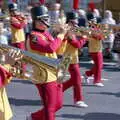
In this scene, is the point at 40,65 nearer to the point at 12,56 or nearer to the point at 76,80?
the point at 12,56

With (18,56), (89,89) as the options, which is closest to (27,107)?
(89,89)

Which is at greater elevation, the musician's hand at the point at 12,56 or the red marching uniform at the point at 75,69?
the musician's hand at the point at 12,56

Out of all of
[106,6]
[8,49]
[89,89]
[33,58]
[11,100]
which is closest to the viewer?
[8,49]

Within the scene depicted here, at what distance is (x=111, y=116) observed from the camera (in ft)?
25.5

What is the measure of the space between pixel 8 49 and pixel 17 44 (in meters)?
6.57

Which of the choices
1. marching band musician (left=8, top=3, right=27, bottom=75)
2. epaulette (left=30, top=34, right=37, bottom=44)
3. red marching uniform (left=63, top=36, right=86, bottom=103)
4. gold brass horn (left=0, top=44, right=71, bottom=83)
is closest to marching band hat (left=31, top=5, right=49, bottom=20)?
epaulette (left=30, top=34, right=37, bottom=44)

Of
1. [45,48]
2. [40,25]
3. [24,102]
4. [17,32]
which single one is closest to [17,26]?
[17,32]

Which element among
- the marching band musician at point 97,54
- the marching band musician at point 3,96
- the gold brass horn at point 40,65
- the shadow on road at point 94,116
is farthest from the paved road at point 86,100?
the marching band musician at point 3,96

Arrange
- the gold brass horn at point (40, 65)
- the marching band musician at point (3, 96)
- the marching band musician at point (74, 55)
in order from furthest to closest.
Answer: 1. the marching band musician at point (74, 55)
2. the gold brass horn at point (40, 65)
3. the marching band musician at point (3, 96)

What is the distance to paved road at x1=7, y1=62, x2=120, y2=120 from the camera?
7.78 meters

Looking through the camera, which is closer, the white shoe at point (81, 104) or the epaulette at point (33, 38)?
the epaulette at point (33, 38)

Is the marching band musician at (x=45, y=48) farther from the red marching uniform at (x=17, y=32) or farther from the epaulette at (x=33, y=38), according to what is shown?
the red marching uniform at (x=17, y=32)

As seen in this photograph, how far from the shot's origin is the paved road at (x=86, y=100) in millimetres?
7777

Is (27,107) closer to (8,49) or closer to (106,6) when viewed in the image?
(8,49)
